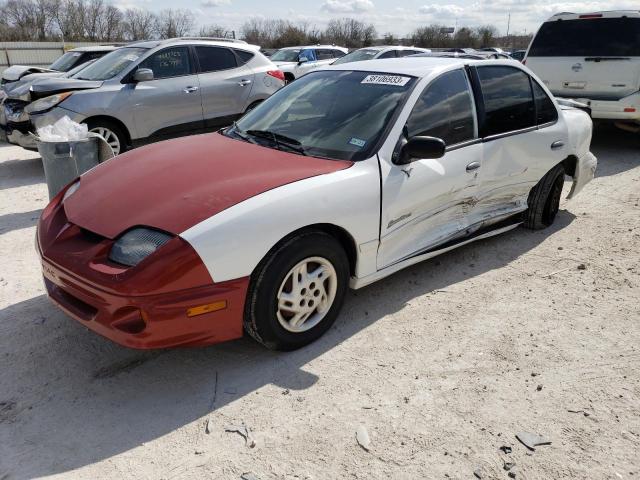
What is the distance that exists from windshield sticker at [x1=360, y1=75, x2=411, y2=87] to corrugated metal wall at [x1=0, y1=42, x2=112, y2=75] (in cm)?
2221

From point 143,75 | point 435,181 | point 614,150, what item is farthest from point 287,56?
point 435,181

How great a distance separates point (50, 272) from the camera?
2945mm

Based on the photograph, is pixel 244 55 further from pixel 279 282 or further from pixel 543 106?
pixel 279 282

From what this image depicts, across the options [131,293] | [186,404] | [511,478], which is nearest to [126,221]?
[131,293]

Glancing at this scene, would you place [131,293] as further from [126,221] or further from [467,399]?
[467,399]

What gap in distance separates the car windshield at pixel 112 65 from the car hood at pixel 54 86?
39cm

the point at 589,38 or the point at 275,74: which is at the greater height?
the point at 589,38

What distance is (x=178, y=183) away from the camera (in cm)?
306

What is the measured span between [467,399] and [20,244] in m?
4.08

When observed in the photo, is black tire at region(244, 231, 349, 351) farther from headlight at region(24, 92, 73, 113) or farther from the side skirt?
headlight at region(24, 92, 73, 113)

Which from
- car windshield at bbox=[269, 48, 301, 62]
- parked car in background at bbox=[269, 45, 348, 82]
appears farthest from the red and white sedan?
car windshield at bbox=[269, 48, 301, 62]

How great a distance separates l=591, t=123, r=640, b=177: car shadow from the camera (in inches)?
306

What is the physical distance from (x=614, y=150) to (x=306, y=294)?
25.9ft

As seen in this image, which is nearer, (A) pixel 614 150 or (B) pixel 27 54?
(A) pixel 614 150
